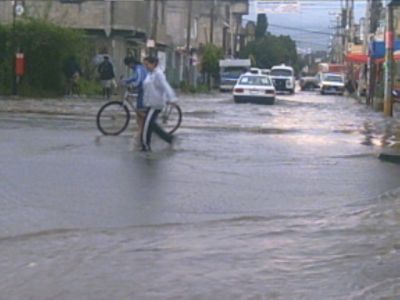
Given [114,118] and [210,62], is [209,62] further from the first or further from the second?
[114,118]

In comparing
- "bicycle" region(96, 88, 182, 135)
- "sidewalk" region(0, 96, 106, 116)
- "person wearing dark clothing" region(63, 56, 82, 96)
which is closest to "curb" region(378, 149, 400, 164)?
"bicycle" region(96, 88, 182, 135)

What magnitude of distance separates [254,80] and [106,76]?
7.95 m

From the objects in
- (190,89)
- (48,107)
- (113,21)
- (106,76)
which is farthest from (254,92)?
(190,89)

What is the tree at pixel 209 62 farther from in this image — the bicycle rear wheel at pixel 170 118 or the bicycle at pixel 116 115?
the bicycle at pixel 116 115

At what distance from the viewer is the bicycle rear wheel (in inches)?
826

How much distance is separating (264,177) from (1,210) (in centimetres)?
421

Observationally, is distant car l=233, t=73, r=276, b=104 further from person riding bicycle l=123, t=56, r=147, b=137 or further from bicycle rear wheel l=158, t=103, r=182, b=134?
person riding bicycle l=123, t=56, r=147, b=137

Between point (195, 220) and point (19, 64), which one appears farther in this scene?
point (19, 64)

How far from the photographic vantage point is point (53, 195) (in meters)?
11.8

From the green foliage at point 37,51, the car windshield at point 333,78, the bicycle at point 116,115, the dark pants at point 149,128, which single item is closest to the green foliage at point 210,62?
the car windshield at point 333,78

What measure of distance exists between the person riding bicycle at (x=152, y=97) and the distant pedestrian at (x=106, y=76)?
20.3m

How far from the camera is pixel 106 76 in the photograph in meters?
38.6

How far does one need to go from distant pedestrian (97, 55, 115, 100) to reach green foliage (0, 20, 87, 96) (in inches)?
50.0

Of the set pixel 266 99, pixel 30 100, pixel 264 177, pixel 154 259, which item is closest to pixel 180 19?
pixel 266 99
